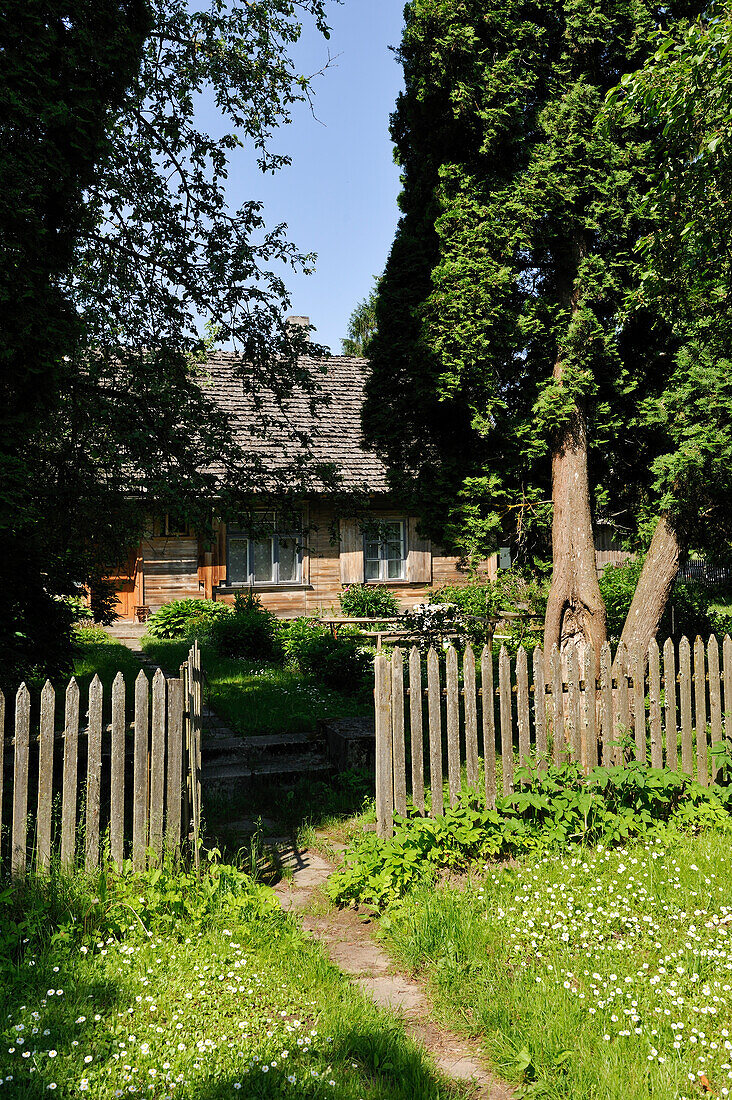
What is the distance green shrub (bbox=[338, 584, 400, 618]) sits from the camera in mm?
17484

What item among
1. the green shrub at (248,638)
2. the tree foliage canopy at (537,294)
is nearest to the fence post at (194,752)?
the tree foliage canopy at (537,294)

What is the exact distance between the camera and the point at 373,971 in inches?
153

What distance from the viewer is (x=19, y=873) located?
13.7 feet

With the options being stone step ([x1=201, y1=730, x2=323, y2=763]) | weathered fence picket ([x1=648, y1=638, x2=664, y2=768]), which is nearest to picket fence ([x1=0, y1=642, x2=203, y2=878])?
stone step ([x1=201, y1=730, x2=323, y2=763])

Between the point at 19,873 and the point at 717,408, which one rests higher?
the point at 717,408

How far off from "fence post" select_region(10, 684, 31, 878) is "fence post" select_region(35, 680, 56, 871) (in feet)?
0.25

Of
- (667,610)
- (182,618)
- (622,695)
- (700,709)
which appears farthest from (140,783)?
(182,618)

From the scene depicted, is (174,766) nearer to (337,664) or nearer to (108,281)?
(108,281)

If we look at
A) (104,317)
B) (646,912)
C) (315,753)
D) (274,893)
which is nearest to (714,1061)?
(646,912)

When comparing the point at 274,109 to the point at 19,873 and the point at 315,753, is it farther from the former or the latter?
the point at 19,873

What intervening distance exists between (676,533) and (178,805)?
5967 mm

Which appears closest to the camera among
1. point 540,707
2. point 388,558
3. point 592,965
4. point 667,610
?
point 592,965

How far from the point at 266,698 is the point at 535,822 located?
15.9ft

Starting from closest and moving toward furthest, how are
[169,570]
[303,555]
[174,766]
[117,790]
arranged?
[117,790]
[174,766]
[169,570]
[303,555]
